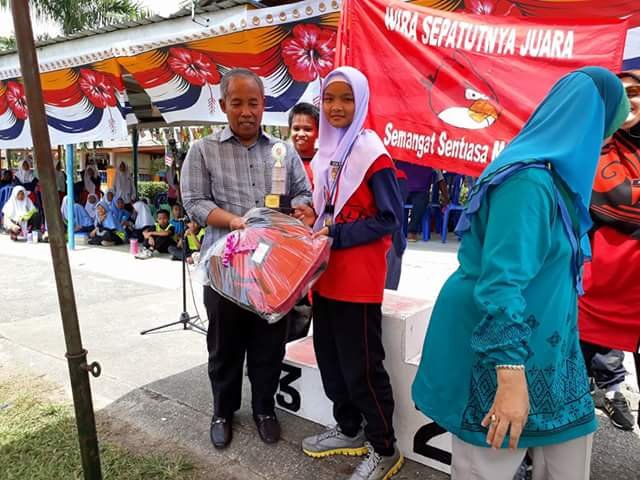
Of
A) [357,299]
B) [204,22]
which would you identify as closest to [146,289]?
[204,22]

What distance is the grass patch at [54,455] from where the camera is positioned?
2.19m

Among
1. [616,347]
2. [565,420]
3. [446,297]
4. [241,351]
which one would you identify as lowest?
[241,351]

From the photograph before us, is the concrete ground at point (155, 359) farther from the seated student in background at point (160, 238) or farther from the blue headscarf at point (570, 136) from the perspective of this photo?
the blue headscarf at point (570, 136)

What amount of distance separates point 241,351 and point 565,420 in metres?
1.62

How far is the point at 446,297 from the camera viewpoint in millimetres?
1365

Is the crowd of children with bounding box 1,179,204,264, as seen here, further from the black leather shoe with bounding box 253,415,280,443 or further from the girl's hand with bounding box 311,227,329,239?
the girl's hand with bounding box 311,227,329,239

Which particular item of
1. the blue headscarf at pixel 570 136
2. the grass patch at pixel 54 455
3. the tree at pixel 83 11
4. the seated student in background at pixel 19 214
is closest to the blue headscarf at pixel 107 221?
the seated student in background at pixel 19 214

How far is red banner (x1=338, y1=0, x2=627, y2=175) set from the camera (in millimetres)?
2574

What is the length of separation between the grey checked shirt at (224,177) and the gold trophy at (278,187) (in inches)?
4.2

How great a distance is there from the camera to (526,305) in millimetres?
1195

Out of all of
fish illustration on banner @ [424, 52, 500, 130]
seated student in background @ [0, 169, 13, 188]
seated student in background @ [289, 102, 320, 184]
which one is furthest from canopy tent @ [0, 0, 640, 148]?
seated student in background @ [0, 169, 13, 188]

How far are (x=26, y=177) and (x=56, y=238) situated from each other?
11101 mm

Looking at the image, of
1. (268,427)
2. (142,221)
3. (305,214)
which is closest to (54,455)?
(268,427)

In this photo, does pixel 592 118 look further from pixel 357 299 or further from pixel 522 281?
pixel 357 299
